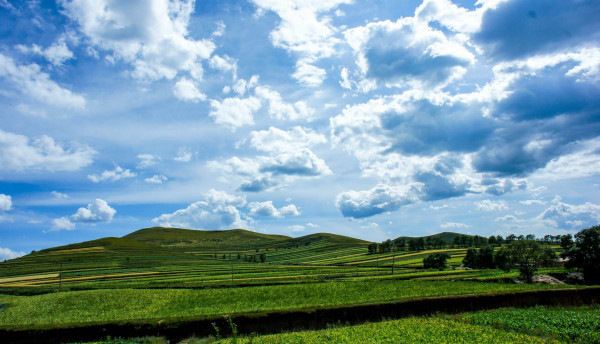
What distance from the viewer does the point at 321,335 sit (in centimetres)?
1891

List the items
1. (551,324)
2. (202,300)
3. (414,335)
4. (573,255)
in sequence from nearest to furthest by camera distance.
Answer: (414,335) → (551,324) → (202,300) → (573,255)

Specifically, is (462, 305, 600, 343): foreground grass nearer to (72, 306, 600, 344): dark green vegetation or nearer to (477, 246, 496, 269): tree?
(72, 306, 600, 344): dark green vegetation

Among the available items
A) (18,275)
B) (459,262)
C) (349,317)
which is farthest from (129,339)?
(18,275)

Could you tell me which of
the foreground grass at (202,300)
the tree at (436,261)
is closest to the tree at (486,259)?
the tree at (436,261)

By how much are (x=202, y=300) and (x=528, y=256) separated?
5345 cm

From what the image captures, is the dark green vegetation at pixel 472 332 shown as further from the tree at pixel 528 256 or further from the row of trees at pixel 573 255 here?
the row of trees at pixel 573 255

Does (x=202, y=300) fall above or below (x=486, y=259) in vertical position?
above

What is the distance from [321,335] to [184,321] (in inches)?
432

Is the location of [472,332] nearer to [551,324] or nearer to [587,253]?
[551,324]

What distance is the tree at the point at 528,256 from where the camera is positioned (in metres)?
52.7

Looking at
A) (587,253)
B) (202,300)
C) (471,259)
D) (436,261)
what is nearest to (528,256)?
(587,253)

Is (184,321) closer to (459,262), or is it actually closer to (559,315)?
(559,315)

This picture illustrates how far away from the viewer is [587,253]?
5447 cm

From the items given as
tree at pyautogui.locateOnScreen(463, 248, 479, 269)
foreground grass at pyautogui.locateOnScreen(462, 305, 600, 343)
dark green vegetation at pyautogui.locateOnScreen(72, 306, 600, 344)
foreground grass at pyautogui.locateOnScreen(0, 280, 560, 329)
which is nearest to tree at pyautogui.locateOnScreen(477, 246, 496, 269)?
tree at pyautogui.locateOnScreen(463, 248, 479, 269)
